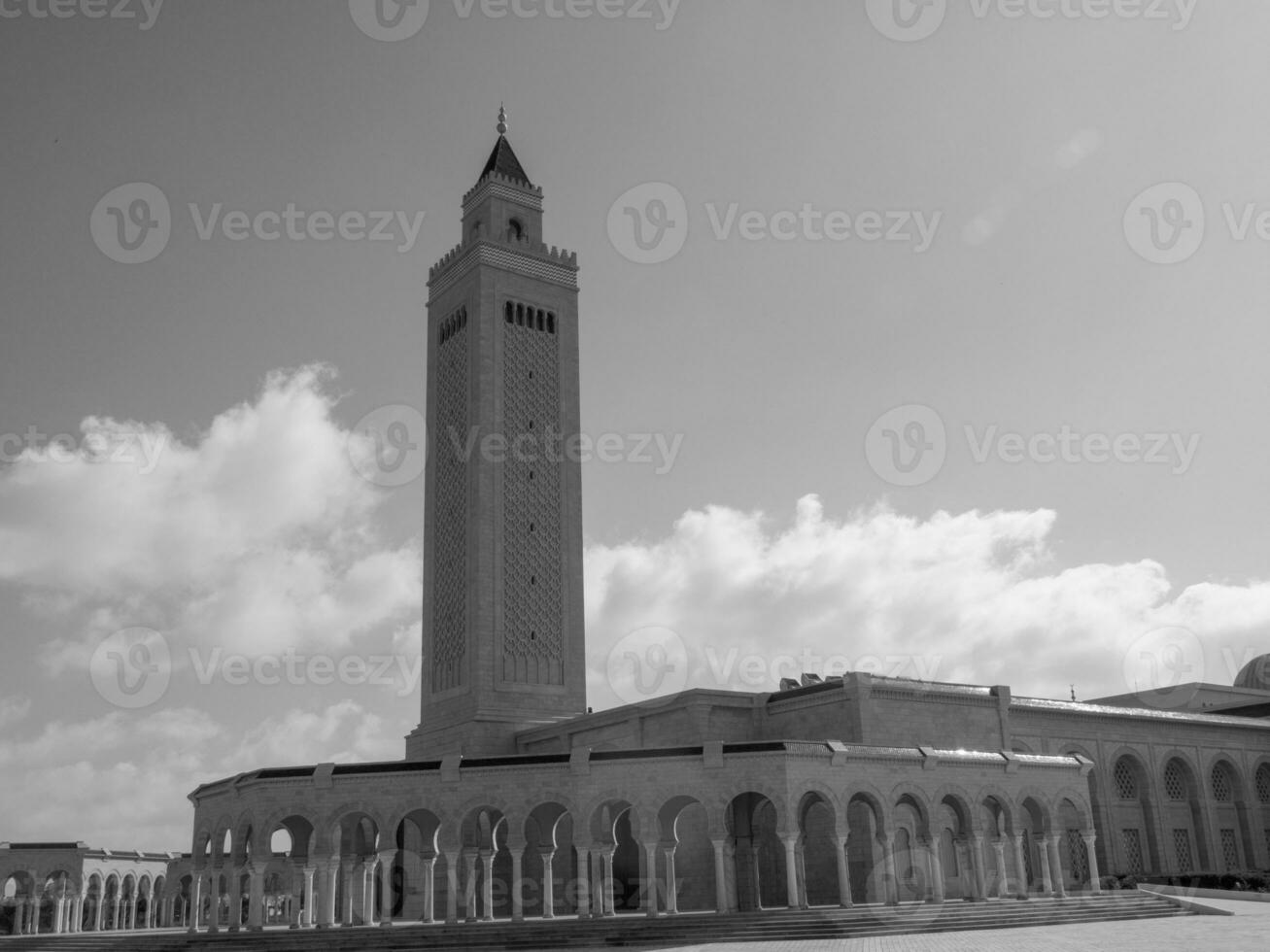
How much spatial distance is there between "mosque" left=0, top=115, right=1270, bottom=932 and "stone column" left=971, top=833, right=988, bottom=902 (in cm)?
8

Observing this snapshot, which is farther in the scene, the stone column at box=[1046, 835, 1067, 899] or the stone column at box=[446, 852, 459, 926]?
the stone column at box=[1046, 835, 1067, 899]

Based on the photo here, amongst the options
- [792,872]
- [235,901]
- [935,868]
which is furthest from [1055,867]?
[235,901]

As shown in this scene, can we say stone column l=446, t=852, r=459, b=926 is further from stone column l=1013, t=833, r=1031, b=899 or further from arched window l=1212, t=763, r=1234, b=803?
arched window l=1212, t=763, r=1234, b=803

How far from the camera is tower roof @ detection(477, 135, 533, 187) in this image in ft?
174

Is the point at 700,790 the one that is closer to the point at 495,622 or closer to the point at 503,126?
the point at 495,622

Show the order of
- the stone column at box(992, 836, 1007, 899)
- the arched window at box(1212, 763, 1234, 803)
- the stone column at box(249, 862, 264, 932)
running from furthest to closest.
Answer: the arched window at box(1212, 763, 1234, 803) → the stone column at box(992, 836, 1007, 899) → the stone column at box(249, 862, 264, 932)

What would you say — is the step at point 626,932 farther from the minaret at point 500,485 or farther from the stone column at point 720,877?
the minaret at point 500,485

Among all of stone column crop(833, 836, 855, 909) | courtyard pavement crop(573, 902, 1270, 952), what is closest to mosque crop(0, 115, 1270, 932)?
stone column crop(833, 836, 855, 909)

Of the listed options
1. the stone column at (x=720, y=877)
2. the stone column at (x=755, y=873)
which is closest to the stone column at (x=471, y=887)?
the stone column at (x=720, y=877)

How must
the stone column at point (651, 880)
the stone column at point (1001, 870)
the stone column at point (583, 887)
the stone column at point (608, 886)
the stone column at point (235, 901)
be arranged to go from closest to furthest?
1. the stone column at point (583, 887)
2. the stone column at point (651, 880)
3. the stone column at point (608, 886)
4. the stone column at point (235, 901)
5. the stone column at point (1001, 870)

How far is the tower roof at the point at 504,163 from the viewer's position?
174 feet

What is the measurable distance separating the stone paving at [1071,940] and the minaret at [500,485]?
70.2 feet

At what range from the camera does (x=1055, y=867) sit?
33.8m

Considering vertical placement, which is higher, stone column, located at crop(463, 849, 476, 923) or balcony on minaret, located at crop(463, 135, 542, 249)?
balcony on minaret, located at crop(463, 135, 542, 249)
